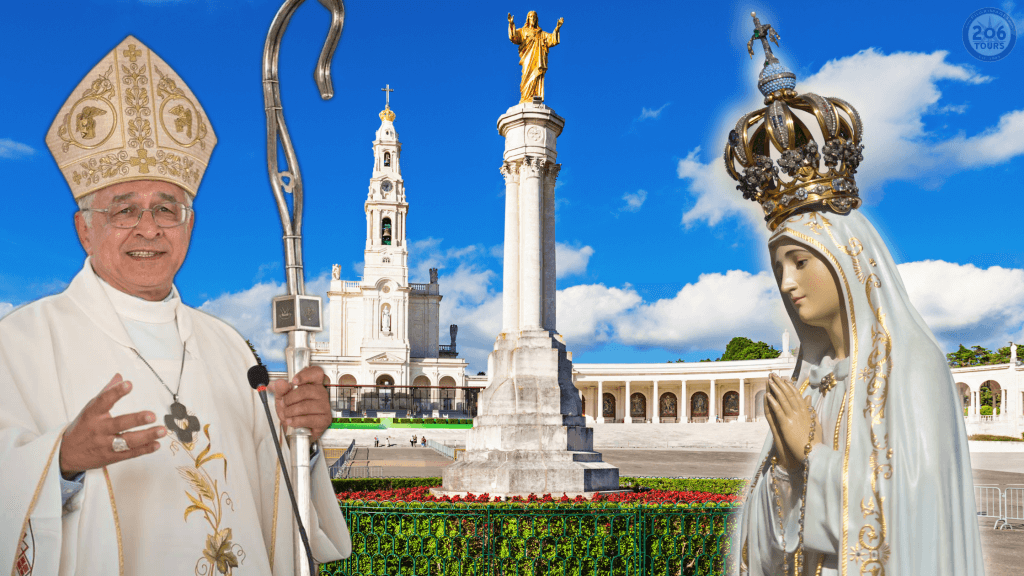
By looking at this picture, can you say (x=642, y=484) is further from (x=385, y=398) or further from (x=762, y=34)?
(x=385, y=398)

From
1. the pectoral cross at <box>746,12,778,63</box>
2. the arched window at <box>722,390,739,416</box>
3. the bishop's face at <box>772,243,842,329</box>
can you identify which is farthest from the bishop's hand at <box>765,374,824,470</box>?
the arched window at <box>722,390,739,416</box>

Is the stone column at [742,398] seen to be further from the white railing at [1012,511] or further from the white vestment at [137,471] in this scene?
the white vestment at [137,471]

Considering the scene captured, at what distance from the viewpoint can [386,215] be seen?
75125 millimetres

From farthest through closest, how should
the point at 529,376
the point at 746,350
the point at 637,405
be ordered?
1. the point at 746,350
2. the point at 637,405
3. the point at 529,376

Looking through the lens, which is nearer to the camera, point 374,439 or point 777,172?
point 777,172

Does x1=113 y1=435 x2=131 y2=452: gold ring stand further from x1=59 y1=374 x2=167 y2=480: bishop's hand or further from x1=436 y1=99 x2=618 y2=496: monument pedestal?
x1=436 y1=99 x2=618 y2=496: monument pedestal

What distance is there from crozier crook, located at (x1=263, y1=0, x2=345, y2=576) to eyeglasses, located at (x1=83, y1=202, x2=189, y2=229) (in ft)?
1.37

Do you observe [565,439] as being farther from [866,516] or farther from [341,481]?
[866,516]

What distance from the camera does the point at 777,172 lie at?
10.1 feet

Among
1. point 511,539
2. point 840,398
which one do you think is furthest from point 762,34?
point 511,539

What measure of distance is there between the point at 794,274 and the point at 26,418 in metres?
2.84

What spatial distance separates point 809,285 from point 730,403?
84.2 m

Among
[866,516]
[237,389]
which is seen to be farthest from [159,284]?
[866,516]

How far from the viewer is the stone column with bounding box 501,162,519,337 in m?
13.0
